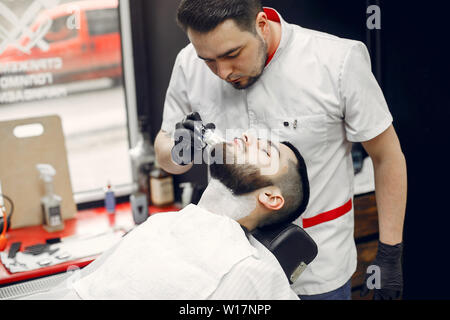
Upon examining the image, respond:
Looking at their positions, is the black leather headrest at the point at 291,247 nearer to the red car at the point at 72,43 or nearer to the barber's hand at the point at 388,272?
the barber's hand at the point at 388,272

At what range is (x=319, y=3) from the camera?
2416 mm

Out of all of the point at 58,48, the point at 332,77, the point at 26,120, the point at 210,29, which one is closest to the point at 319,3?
the point at 332,77

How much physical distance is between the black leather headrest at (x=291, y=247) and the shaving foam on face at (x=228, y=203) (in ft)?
0.36

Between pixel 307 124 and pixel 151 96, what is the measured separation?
1.30 m

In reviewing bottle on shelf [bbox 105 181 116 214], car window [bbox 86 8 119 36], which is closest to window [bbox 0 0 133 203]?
car window [bbox 86 8 119 36]

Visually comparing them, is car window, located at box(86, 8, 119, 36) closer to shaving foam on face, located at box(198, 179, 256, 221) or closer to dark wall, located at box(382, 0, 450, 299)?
dark wall, located at box(382, 0, 450, 299)

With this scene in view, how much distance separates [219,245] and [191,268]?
4.1 inches

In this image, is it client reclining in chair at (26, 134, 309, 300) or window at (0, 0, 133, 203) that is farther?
window at (0, 0, 133, 203)

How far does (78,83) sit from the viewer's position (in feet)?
8.95

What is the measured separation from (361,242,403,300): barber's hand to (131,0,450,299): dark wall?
0.62 m

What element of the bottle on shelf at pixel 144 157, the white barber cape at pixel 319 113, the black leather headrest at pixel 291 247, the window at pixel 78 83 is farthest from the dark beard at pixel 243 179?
the window at pixel 78 83

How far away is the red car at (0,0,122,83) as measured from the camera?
2.61m

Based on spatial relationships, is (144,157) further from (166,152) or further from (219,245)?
(219,245)

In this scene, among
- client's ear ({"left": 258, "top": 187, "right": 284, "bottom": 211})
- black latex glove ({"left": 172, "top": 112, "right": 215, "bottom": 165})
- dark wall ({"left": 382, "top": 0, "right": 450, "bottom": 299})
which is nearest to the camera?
client's ear ({"left": 258, "top": 187, "right": 284, "bottom": 211})
